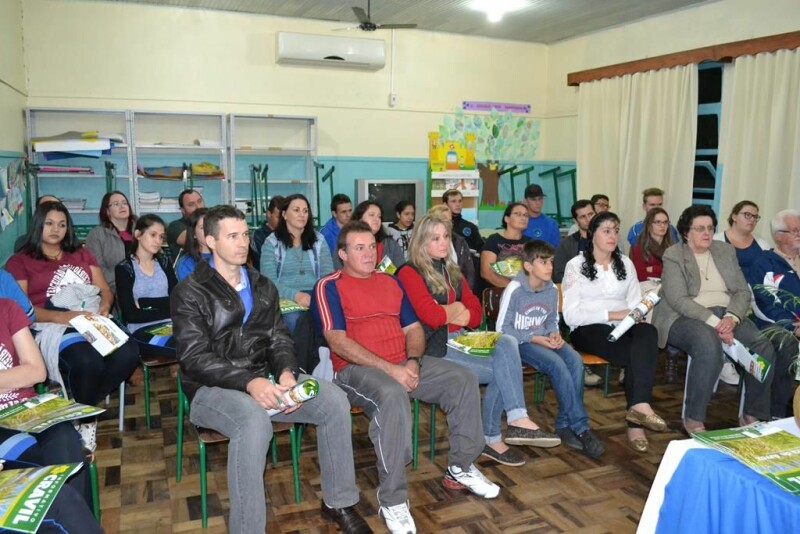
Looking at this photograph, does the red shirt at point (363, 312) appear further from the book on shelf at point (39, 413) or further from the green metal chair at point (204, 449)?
the book on shelf at point (39, 413)

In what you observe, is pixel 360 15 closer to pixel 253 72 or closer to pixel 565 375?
pixel 253 72

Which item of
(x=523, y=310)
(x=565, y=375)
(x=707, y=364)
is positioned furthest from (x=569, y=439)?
(x=707, y=364)

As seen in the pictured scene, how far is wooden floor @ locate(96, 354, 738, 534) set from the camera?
99.3 inches

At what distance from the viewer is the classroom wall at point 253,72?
5.72m

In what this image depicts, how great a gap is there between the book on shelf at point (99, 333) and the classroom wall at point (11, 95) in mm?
2084

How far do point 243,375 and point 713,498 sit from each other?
1545mm

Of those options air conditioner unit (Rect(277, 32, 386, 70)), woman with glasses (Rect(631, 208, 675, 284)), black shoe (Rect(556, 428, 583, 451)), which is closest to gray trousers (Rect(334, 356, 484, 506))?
black shoe (Rect(556, 428, 583, 451))

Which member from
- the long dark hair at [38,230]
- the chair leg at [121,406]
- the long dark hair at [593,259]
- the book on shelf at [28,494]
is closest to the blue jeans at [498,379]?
the long dark hair at [593,259]

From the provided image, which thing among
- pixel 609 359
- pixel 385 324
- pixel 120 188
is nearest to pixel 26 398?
pixel 385 324

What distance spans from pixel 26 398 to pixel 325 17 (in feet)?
16.8

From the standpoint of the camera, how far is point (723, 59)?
542cm

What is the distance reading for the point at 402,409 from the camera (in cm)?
250

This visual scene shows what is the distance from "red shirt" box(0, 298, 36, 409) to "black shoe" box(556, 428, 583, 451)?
240cm

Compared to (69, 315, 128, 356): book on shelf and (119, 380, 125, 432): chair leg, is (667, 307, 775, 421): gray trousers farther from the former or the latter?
(119, 380, 125, 432): chair leg
